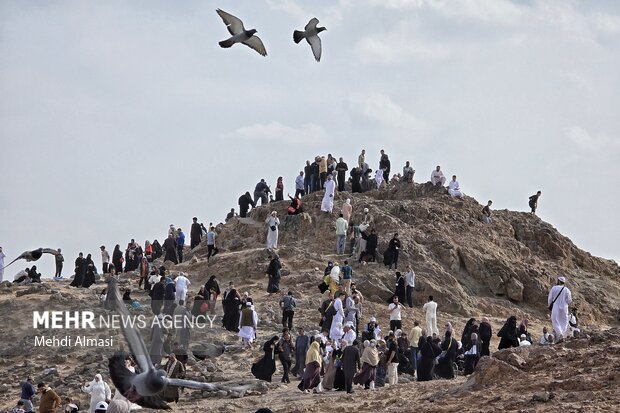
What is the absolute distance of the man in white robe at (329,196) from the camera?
3403 centimetres

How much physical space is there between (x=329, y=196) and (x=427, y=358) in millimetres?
13296

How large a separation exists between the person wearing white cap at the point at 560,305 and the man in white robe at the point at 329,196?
13.3m

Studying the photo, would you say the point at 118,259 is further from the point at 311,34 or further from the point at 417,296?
the point at 311,34

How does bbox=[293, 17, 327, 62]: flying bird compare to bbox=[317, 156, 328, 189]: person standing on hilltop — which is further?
bbox=[317, 156, 328, 189]: person standing on hilltop

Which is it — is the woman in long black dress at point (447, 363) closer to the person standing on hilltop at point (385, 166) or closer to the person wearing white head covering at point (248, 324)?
the person wearing white head covering at point (248, 324)

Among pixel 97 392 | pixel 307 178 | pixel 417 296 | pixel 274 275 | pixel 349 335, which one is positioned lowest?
pixel 97 392

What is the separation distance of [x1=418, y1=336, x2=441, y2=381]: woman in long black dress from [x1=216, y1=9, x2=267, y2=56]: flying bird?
653 cm

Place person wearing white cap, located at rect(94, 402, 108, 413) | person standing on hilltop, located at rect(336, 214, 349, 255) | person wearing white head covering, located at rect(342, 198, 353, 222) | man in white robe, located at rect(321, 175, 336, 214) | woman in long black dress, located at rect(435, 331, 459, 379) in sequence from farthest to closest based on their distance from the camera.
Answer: man in white robe, located at rect(321, 175, 336, 214)
person wearing white head covering, located at rect(342, 198, 353, 222)
person standing on hilltop, located at rect(336, 214, 349, 255)
woman in long black dress, located at rect(435, 331, 459, 379)
person wearing white cap, located at rect(94, 402, 108, 413)

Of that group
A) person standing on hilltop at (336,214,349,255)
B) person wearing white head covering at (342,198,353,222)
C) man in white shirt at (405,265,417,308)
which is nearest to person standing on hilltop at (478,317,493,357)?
man in white shirt at (405,265,417,308)

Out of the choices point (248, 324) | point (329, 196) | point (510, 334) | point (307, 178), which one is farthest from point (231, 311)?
point (307, 178)

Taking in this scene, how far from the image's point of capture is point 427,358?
21703mm

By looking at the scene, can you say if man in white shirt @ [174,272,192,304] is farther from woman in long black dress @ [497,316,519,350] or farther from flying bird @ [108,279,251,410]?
flying bird @ [108,279,251,410]

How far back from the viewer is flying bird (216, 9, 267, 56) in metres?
21.4

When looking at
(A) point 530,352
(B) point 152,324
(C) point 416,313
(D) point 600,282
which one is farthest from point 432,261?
(A) point 530,352
